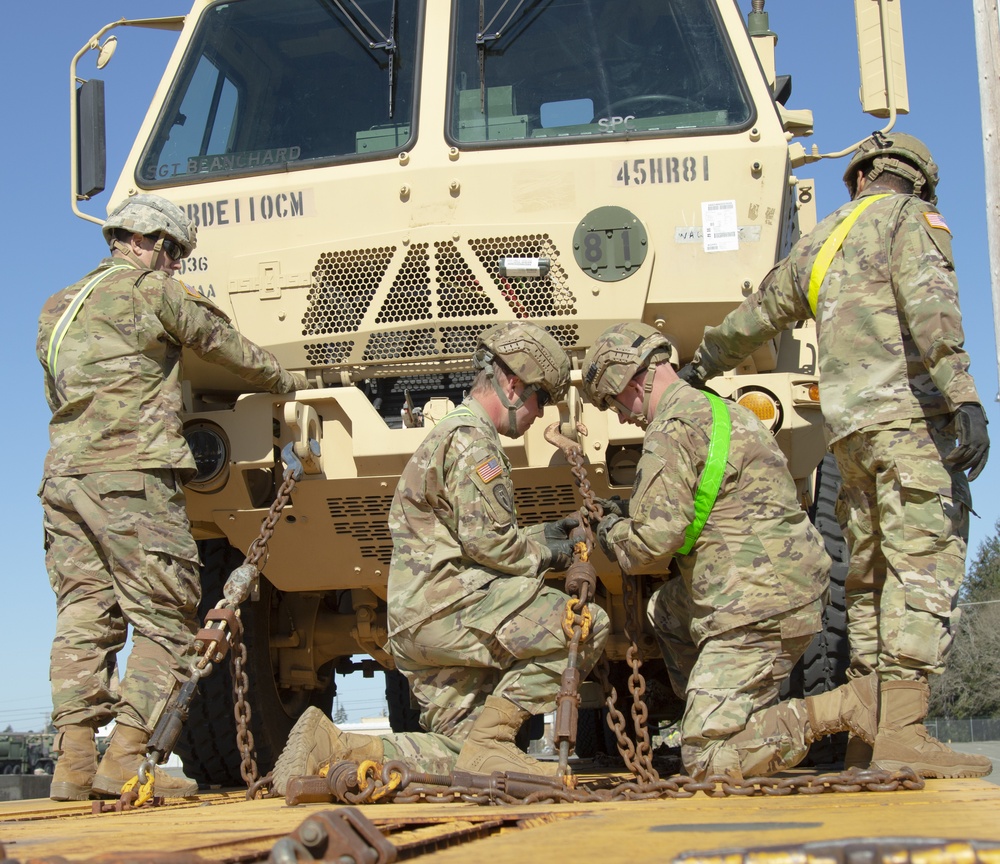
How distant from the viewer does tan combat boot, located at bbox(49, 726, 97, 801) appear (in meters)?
4.14

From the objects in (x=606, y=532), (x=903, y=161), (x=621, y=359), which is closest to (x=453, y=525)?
(x=606, y=532)

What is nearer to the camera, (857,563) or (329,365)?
(857,563)

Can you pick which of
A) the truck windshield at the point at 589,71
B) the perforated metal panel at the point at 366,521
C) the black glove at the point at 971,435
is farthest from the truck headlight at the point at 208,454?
the black glove at the point at 971,435

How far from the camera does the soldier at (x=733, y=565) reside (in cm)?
389

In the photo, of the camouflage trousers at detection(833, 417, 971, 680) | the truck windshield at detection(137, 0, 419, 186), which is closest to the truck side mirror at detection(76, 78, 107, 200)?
the truck windshield at detection(137, 0, 419, 186)

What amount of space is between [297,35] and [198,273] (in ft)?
3.88

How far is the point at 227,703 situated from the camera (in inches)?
209

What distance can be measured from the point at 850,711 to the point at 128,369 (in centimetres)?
266

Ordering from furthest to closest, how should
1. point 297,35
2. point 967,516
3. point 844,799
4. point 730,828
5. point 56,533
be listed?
point 297,35 → point 56,533 → point 967,516 → point 844,799 → point 730,828

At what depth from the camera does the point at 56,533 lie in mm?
4414

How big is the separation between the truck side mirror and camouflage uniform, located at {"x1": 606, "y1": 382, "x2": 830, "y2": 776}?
8.86 feet

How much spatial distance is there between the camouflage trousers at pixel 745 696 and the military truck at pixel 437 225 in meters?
Result: 0.78

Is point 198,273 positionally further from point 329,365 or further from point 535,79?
point 535,79

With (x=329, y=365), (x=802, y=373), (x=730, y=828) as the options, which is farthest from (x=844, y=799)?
(x=329, y=365)
